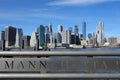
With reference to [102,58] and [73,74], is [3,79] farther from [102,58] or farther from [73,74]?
[102,58]

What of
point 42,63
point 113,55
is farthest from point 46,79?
point 113,55

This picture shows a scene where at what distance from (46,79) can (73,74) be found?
44 centimetres

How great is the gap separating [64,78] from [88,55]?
41 cm

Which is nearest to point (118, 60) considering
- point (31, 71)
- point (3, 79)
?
point (31, 71)

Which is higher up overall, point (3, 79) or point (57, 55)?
point (57, 55)

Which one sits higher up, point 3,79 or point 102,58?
point 102,58

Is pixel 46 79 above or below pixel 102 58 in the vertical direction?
below

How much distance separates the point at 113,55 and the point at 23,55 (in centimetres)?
111

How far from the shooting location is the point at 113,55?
12.7ft

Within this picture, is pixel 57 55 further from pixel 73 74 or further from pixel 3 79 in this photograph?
pixel 3 79

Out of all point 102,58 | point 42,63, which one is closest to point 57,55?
point 42,63

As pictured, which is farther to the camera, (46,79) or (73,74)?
(46,79)

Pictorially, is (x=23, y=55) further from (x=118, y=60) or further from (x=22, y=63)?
(x=118, y=60)

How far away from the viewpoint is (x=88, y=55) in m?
3.86
